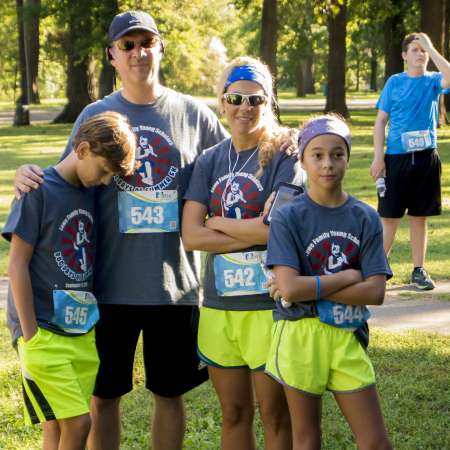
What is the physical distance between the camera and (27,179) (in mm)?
4023

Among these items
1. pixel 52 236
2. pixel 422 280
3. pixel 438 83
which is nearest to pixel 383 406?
pixel 52 236

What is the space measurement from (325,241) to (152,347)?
1.16 metres

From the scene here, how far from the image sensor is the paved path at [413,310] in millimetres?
7418

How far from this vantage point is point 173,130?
4371 millimetres

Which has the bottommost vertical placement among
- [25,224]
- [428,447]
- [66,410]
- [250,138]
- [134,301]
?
[428,447]

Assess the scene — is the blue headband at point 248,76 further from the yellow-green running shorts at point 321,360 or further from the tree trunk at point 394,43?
the tree trunk at point 394,43

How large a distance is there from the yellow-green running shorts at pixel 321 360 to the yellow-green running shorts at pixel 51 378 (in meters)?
0.88

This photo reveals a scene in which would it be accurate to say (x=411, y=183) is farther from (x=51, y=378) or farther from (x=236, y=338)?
(x=51, y=378)

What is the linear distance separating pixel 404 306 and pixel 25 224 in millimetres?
4779

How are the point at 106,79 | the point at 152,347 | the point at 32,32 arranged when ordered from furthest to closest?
1. the point at 32,32
2. the point at 106,79
3. the point at 152,347

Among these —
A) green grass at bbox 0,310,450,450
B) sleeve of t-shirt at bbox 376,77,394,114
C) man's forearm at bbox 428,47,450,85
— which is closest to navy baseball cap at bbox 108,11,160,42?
green grass at bbox 0,310,450,450

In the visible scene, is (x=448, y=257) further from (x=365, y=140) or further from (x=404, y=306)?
(x=365, y=140)

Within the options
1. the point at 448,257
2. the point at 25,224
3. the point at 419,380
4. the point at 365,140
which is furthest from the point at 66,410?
the point at 365,140

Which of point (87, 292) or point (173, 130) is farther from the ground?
point (173, 130)
